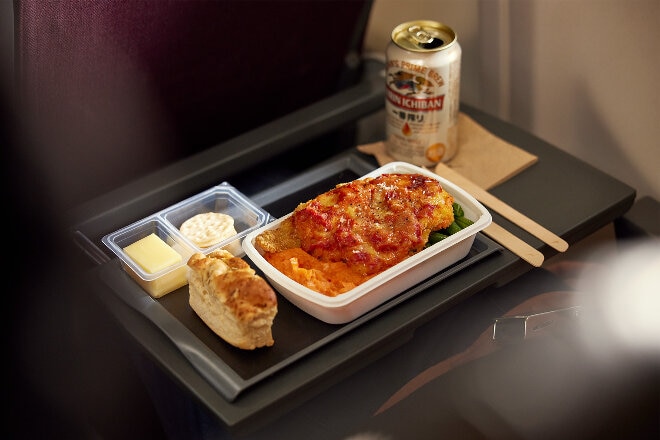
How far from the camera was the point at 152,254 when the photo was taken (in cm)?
113

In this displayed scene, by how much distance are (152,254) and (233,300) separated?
0.19 metres

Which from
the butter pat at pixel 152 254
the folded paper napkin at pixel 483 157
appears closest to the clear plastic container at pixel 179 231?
the butter pat at pixel 152 254

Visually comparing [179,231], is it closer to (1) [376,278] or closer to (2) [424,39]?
(1) [376,278]

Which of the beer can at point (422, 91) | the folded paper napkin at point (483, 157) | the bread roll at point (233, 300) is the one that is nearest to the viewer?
the bread roll at point (233, 300)

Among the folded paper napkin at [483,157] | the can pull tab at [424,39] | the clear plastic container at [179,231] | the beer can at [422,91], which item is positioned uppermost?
the can pull tab at [424,39]

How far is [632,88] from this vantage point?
58.6 inches

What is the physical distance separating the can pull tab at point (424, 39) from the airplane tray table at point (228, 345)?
0.31 metres

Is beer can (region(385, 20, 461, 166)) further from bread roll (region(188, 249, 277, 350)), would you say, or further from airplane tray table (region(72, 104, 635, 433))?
bread roll (region(188, 249, 277, 350))

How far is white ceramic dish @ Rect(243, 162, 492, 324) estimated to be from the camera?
1.05 metres

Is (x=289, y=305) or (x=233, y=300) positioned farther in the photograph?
(x=289, y=305)

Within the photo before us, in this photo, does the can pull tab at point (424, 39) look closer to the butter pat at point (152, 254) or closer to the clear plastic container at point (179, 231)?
the clear plastic container at point (179, 231)

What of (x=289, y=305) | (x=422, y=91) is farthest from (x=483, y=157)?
(x=289, y=305)

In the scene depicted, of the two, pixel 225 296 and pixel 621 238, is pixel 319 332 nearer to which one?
pixel 225 296

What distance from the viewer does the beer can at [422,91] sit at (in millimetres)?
1257
